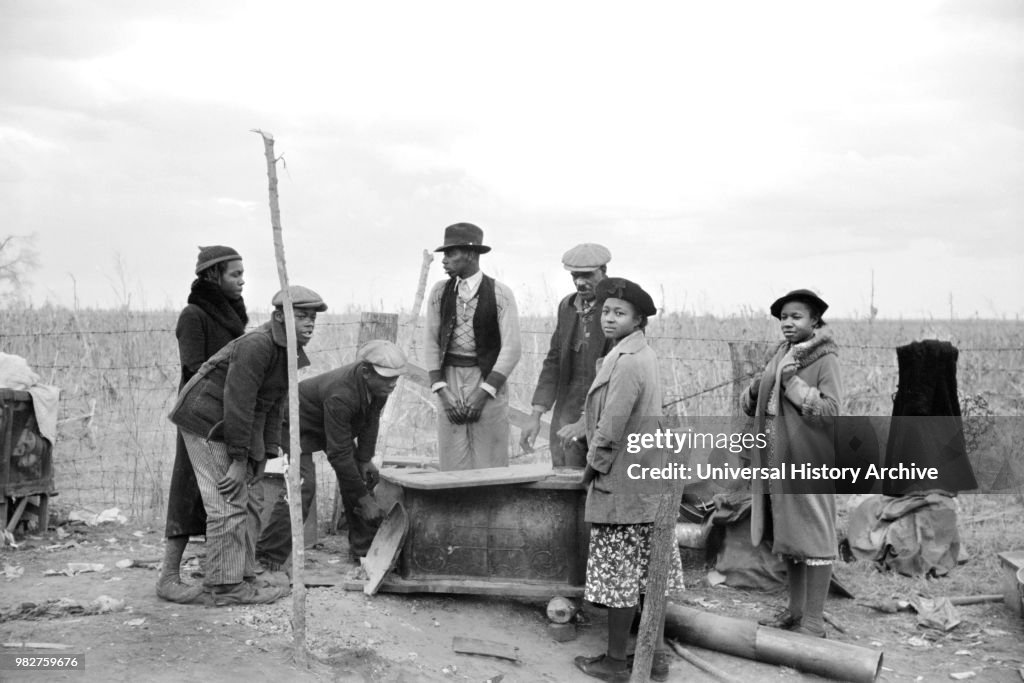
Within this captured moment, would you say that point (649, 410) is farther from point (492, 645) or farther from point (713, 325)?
point (713, 325)

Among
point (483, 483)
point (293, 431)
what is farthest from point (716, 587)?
point (293, 431)

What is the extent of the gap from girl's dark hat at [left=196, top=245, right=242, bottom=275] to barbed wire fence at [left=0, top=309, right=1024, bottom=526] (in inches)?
89.9

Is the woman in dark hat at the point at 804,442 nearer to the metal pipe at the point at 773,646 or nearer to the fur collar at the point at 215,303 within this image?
the metal pipe at the point at 773,646

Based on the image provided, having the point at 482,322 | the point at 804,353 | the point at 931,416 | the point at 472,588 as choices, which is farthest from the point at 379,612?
the point at 931,416

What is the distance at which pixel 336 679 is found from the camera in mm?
4227

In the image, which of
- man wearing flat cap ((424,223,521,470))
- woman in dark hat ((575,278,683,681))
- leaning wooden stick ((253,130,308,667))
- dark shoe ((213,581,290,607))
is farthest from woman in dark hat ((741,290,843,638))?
dark shoe ((213,581,290,607))

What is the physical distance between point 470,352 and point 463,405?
0.37 m

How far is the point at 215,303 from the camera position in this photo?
549 centimetres

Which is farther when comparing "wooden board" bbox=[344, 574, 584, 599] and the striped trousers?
"wooden board" bbox=[344, 574, 584, 599]

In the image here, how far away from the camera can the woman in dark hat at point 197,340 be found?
5152 mm

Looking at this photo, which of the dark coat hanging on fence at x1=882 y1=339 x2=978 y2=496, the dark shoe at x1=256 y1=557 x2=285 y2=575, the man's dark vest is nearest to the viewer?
the dark shoe at x1=256 y1=557 x2=285 y2=575

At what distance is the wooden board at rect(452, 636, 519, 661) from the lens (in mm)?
4883

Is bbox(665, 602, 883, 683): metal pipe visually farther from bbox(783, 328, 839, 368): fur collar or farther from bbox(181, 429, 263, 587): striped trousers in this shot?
bbox(181, 429, 263, 587): striped trousers

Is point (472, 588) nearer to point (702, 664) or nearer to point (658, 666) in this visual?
point (658, 666)
